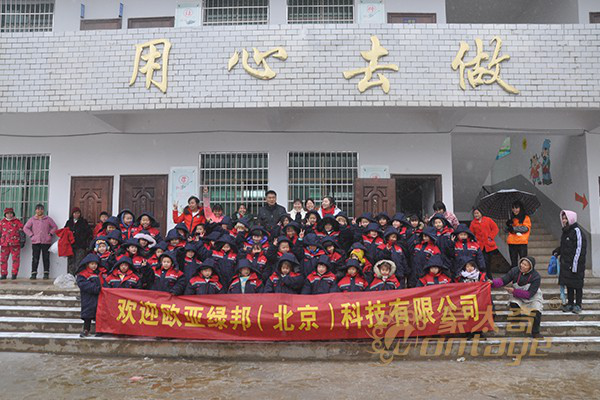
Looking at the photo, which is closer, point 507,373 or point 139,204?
point 507,373

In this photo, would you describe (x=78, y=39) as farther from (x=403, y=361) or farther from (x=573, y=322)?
(x=573, y=322)

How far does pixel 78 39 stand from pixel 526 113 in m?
8.26

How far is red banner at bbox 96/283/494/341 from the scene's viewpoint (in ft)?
17.8

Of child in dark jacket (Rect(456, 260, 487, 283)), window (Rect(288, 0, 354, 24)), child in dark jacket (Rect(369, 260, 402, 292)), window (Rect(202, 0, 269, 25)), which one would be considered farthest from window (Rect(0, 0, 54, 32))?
child in dark jacket (Rect(456, 260, 487, 283))

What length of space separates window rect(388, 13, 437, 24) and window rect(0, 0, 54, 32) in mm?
6953

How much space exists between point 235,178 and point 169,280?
3528 mm

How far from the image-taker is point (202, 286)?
577 cm

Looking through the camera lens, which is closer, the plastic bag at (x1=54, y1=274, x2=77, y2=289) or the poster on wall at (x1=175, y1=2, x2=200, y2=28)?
the plastic bag at (x1=54, y1=274, x2=77, y2=289)

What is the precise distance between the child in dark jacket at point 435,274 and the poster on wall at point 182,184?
16.0 ft

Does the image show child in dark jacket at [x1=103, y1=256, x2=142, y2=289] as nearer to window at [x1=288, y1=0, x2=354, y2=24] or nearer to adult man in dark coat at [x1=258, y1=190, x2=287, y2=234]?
adult man in dark coat at [x1=258, y1=190, x2=287, y2=234]

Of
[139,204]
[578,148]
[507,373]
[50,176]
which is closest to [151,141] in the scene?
[139,204]

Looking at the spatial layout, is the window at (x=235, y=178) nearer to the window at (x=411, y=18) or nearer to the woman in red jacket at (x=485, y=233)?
the window at (x=411, y=18)

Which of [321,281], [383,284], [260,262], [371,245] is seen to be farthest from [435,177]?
[260,262]

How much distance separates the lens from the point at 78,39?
7770 mm
